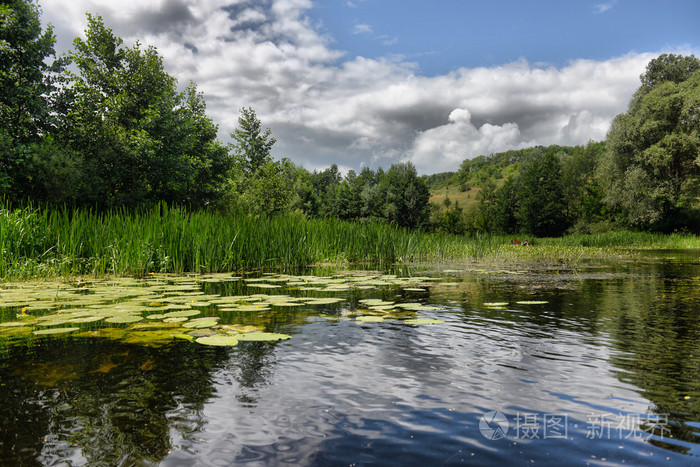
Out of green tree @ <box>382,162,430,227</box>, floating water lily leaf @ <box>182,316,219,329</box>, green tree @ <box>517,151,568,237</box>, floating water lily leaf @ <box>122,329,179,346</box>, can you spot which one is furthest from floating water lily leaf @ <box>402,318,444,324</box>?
green tree @ <box>382,162,430,227</box>

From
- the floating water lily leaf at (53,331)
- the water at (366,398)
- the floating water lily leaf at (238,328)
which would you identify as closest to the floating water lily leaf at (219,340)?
the water at (366,398)

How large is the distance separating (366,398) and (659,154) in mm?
38406

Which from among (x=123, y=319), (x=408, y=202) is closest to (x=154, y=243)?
(x=123, y=319)

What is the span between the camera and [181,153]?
1019 inches

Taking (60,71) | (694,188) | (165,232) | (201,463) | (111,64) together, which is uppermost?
(111,64)

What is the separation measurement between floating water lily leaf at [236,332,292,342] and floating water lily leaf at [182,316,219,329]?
566mm

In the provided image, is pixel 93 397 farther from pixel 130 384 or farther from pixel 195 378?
pixel 195 378

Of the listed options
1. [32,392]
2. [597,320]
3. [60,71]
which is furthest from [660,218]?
[60,71]

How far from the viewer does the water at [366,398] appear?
1618 mm

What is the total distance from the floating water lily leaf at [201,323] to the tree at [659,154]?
124 feet

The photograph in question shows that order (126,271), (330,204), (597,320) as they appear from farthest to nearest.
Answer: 1. (330,204)
2. (126,271)
3. (597,320)

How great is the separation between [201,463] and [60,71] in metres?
26.8

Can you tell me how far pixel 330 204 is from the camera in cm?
6788

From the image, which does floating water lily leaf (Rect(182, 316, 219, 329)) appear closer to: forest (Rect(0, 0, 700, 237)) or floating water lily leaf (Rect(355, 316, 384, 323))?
floating water lily leaf (Rect(355, 316, 384, 323))
